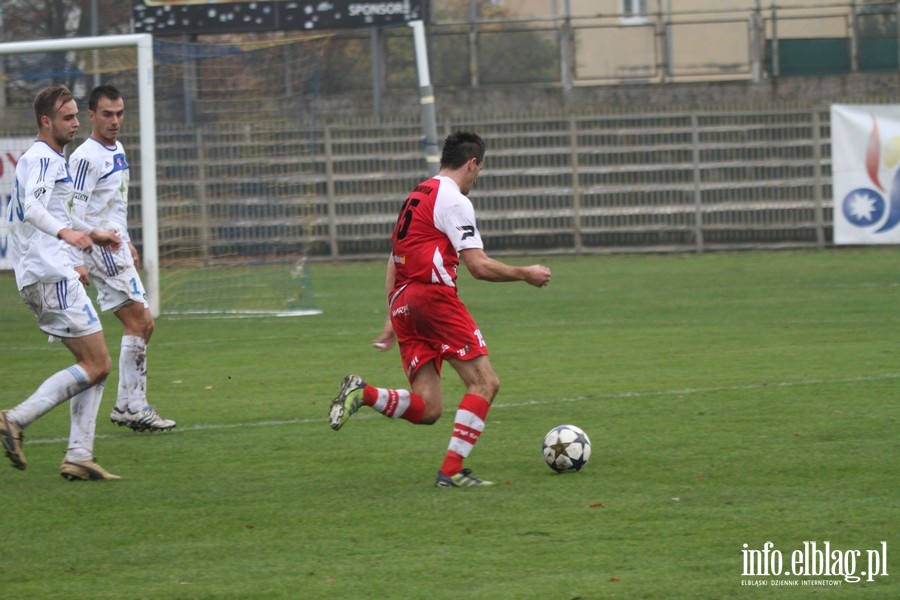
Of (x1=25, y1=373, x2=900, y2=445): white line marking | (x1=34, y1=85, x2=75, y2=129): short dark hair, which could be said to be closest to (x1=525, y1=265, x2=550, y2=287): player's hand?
(x1=34, y1=85, x2=75, y2=129): short dark hair

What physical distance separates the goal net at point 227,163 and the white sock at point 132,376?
21.6 ft

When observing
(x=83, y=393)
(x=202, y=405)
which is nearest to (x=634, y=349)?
(x=202, y=405)

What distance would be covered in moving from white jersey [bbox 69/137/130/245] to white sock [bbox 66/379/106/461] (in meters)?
1.86

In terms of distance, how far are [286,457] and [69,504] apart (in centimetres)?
149

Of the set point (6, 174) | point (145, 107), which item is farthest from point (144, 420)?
point (6, 174)

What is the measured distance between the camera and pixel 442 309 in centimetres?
718

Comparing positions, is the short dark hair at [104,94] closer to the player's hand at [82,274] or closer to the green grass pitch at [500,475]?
the player's hand at [82,274]

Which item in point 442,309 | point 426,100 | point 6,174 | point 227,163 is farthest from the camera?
point 6,174

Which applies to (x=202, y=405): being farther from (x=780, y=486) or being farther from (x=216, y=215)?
(x=216, y=215)

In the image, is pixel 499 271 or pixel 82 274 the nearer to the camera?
pixel 499 271

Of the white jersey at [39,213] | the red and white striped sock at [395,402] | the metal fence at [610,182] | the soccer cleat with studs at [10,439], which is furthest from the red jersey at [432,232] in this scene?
the metal fence at [610,182]

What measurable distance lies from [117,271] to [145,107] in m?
6.31

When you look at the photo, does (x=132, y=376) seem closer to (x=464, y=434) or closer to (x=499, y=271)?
(x=464, y=434)

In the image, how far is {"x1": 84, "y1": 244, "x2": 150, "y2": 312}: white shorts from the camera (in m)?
9.12
